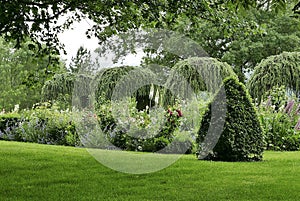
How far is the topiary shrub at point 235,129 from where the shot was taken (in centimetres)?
613

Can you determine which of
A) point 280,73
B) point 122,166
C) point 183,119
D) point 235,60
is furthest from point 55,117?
point 235,60

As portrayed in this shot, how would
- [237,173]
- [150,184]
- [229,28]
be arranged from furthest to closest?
[229,28], [237,173], [150,184]

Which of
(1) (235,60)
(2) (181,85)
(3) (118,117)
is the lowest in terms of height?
(3) (118,117)

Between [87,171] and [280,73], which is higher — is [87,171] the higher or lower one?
the lower one

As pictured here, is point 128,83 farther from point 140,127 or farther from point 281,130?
point 281,130

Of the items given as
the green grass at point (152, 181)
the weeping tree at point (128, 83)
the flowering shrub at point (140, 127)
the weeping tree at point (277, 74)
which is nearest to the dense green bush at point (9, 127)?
the weeping tree at point (128, 83)

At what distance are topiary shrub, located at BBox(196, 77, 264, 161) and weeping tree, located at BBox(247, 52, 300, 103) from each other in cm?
874

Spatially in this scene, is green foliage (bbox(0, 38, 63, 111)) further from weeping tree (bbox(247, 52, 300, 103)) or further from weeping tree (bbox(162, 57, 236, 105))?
weeping tree (bbox(247, 52, 300, 103))

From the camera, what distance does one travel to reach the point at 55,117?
10836 millimetres

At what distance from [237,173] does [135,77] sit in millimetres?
6392

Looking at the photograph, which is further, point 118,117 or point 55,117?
point 55,117

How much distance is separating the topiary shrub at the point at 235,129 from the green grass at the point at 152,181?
0.30 meters

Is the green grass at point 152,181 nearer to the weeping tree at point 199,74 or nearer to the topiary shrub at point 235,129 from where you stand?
the topiary shrub at point 235,129

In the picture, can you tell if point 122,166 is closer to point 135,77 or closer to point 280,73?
point 135,77
